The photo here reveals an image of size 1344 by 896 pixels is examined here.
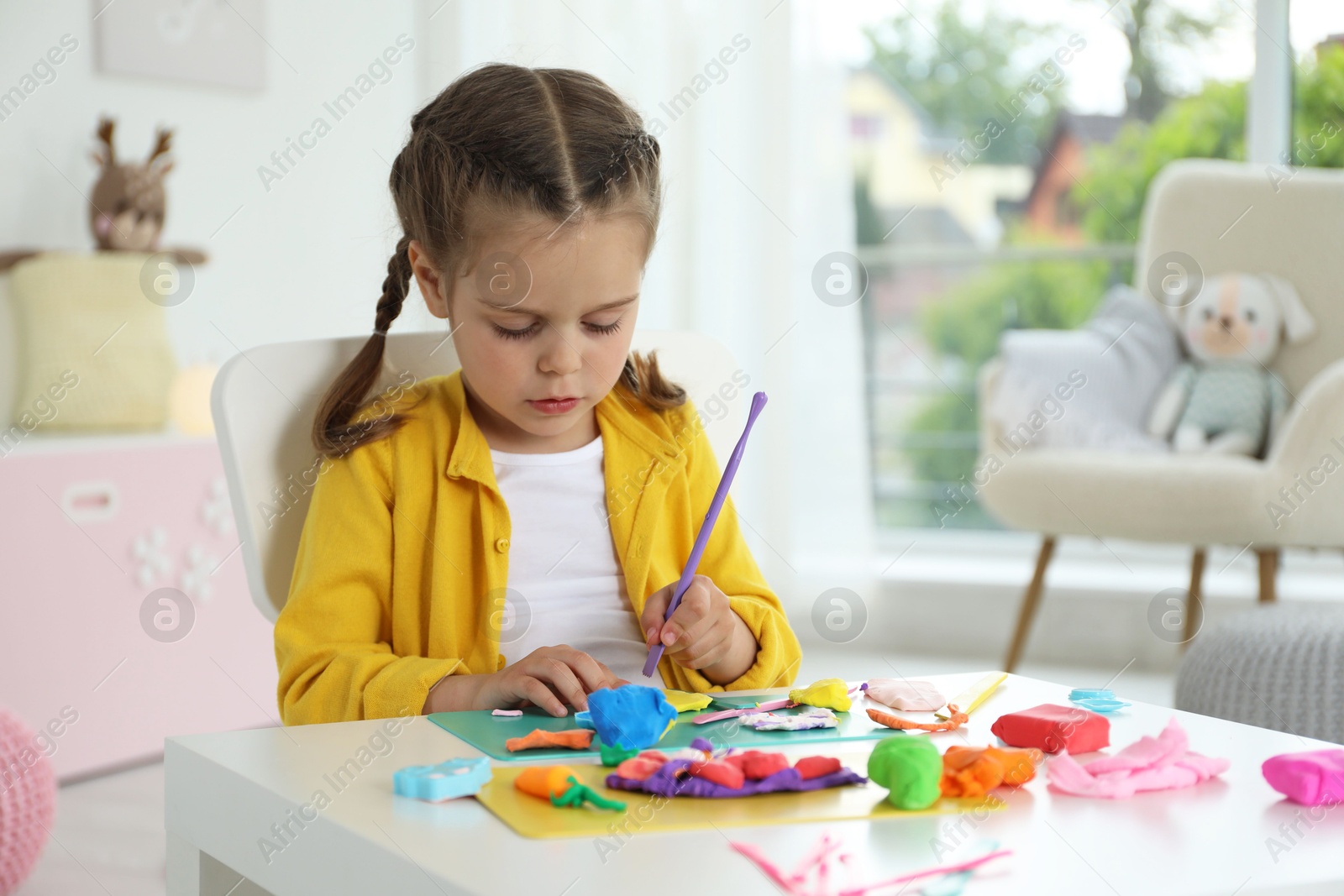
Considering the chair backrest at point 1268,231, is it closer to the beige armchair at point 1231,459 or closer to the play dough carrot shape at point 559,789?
the beige armchair at point 1231,459

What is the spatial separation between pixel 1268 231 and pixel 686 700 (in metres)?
2.32

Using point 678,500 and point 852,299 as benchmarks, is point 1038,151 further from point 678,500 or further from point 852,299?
point 678,500

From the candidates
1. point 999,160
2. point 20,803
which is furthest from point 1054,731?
point 999,160

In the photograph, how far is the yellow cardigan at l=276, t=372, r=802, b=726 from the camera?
0.88m

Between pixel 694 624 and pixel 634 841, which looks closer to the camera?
pixel 634 841

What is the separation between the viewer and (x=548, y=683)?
78 cm

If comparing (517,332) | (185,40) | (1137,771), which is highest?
(185,40)

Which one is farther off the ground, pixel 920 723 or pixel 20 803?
pixel 920 723

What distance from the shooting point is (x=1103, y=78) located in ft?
10.3

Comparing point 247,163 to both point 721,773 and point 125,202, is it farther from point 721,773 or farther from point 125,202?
point 721,773

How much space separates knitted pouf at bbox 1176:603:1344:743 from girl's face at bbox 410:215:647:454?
0.91 metres

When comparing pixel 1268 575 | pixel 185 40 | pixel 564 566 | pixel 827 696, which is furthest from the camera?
pixel 185 40

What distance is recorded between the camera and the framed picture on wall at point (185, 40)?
2332 mm

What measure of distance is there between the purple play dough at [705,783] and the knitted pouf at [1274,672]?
1.01 meters
